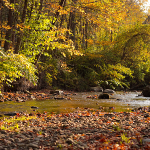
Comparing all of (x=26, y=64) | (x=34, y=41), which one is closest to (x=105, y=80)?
(x=34, y=41)

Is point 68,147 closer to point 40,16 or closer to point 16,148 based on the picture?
point 16,148

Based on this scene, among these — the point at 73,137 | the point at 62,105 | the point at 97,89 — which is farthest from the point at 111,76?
the point at 73,137

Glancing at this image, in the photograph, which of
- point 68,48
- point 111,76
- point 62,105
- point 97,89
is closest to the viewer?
point 62,105

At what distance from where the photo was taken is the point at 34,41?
42.2 feet

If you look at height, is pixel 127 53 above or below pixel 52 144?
above

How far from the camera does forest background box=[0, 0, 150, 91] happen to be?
12.7 meters

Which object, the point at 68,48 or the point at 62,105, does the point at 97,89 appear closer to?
the point at 68,48

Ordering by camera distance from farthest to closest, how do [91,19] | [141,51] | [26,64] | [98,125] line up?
[141,51] → [91,19] → [26,64] → [98,125]

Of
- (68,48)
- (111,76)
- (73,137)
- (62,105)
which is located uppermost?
(68,48)

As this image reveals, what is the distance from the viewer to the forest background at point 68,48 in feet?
41.8

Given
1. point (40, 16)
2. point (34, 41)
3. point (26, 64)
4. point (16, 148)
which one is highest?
point (40, 16)

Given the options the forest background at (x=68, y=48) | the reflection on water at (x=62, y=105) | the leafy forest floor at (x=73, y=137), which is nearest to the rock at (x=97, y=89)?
the forest background at (x=68, y=48)

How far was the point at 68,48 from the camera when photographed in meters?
16.8

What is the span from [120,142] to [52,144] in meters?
1.22
